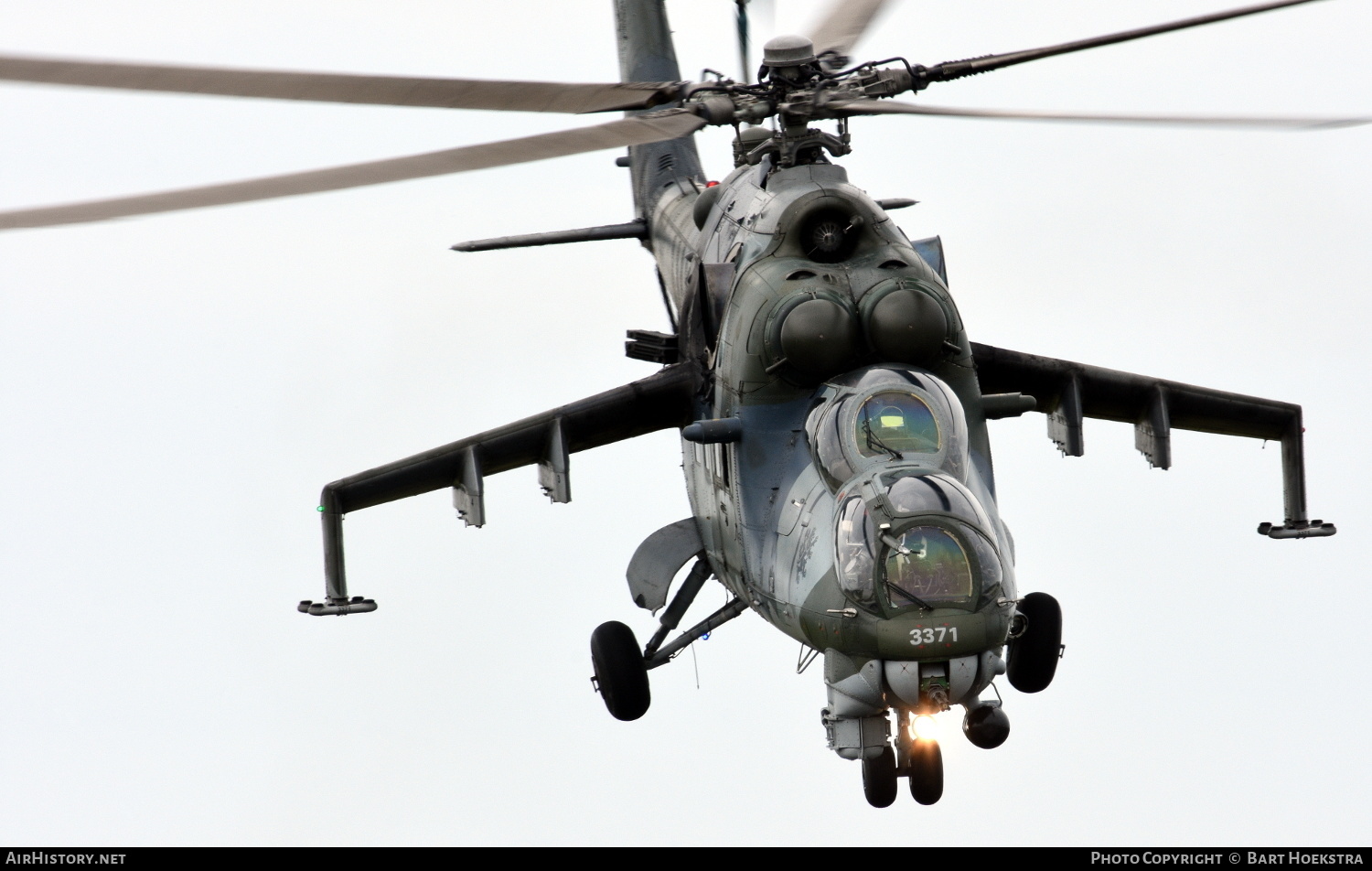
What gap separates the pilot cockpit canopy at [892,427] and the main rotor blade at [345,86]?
3.22 meters

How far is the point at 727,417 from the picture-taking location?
19703mm

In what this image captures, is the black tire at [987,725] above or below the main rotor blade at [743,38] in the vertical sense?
below

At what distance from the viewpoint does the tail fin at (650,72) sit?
84.0 ft

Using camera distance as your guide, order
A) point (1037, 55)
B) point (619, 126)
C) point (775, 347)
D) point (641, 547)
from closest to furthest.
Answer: point (619, 126) → point (1037, 55) → point (775, 347) → point (641, 547)

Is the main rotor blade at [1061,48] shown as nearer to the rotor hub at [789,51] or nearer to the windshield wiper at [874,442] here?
the rotor hub at [789,51]

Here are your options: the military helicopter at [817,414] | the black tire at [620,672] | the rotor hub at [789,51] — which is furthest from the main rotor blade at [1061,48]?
the black tire at [620,672]

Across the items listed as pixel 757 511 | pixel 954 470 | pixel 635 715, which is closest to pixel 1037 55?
pixel 954 470

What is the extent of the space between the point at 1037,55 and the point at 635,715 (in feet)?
27.0

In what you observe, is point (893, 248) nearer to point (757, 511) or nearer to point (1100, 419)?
point (757, 511)

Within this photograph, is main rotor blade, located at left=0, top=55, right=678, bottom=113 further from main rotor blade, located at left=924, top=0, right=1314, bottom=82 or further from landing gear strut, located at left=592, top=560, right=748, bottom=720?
landing gear strut, located at left=592, top=560, right=748, bottom=720

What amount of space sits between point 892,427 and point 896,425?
48 millimetres

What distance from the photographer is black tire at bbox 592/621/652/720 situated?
70.1 ft

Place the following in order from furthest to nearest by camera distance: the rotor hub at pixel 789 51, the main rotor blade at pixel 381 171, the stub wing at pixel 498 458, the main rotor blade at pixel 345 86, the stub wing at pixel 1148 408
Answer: the stub wing at pixel 1148 408
the stub wing at pixel 498 458
the rotor hub at pixel 789 51
the main rotor blade at pixel 381 171
the main rotor blade at pixel 345 86

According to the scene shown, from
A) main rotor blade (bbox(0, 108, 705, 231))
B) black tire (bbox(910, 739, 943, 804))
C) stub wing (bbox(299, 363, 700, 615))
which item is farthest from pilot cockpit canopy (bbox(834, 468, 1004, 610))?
stub wing (bbox(299, 363, 700, 615))
